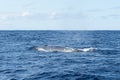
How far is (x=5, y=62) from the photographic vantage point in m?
46.9

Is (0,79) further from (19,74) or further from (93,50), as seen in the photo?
(93,50)

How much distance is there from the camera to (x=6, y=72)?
1479 inches

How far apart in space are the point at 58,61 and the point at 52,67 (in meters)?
6.10

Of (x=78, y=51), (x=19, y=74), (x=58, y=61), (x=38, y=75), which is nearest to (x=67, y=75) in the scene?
(x=38, y=75)

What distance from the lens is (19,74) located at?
36469 mm

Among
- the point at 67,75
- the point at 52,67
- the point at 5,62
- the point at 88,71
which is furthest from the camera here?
the point at 5,62

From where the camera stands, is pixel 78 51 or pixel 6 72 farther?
pixel 78 51

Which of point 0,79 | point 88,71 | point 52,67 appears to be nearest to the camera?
point 0,79

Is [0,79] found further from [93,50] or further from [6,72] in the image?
[93,50]

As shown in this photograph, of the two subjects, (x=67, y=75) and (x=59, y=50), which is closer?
(x=67, y=75)

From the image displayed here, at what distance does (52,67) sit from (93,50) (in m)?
23.4

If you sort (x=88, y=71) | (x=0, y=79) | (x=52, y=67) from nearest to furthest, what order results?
(x=0, y=79) → (x=88, y=71) → (x=52, y=67)

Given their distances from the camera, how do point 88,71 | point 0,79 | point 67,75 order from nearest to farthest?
point 0,79 → point 67,75 → point 88,71

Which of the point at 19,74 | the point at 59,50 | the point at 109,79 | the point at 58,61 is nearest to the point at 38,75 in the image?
the point at 19,74
